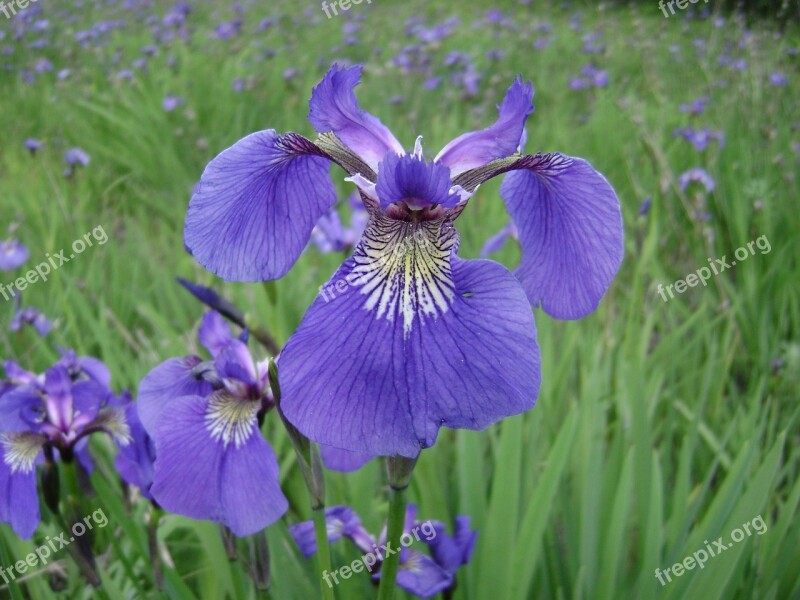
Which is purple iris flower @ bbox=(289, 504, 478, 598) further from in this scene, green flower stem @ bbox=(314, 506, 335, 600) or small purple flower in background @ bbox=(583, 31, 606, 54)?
small purple flower in background @ bbox=(583, 31, 606, 54)

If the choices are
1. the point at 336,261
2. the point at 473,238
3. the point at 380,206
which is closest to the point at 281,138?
the point at 380,206

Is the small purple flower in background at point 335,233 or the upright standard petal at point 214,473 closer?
the upright standard petal at point 214,473

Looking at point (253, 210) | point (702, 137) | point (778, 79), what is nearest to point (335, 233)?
point (253, 210)

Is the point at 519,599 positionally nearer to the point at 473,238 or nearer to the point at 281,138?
the point at 281,138

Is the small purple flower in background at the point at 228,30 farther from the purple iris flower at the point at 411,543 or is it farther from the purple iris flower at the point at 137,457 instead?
the purple iris flower at the point at 411,543

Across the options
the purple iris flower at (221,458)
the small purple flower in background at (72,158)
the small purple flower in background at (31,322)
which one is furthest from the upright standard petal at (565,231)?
the small purple flower in background at (72,158)

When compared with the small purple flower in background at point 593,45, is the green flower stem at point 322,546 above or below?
below

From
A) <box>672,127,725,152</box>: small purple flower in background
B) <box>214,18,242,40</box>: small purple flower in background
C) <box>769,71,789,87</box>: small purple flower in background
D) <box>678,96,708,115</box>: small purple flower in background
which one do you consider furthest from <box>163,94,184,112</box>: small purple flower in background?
<box>769,71,789,87</box>: small purple flower in background

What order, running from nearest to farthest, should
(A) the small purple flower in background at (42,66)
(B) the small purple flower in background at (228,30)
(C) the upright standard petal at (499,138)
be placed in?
(C) the upright standard petal at (499,138) < (A) the small purple flower in background at (42,66) < (B) the small purple flower in background at (228,30)
